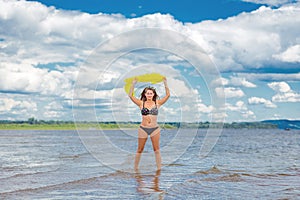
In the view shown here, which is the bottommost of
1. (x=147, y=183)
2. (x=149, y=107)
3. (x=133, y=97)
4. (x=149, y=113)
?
(x=147, y=183)

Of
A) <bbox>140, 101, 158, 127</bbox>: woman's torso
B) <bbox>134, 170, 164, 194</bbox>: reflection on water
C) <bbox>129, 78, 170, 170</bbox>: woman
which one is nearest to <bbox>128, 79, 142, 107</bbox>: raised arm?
<bbox>129, 78, 170, 170</bbox>: woman

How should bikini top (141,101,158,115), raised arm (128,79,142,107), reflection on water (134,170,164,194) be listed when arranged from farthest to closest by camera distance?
raised arm (128,79,142,107), bikini top (141,101,158,115), reflection on water (134,170,164,194)

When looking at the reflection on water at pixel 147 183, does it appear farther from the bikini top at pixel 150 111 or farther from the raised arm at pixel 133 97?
the raised arm at pixel 133 97

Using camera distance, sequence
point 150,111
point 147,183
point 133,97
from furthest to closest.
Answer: point 133,97, point 150,111, point 147,183

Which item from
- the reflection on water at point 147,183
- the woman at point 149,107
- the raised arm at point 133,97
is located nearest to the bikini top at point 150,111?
the woman at point 149,107

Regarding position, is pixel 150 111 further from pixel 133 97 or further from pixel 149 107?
pixel 133 97

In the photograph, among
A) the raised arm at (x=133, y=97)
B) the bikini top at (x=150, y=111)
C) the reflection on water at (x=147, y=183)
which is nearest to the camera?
the reflection on water at (x=147, y=183)

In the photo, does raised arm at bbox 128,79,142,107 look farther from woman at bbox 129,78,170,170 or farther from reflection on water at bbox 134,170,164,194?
reflection on water at bbox 134,170,164,194

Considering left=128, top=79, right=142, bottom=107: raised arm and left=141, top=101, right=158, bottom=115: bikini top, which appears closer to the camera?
left=141, top=101, right=158, bottom=115: bikini top

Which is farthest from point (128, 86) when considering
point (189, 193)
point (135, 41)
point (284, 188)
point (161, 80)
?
point (284, 188)

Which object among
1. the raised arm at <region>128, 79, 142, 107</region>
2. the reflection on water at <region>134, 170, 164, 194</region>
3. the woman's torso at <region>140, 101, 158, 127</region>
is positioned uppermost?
the raised arm at <region>128, 79, 142, 107</region>

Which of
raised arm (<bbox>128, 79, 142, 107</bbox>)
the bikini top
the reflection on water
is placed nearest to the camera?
the reflection on water

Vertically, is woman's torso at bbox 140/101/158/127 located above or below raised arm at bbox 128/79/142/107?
below

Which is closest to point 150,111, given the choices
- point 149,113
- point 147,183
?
point 149,113
